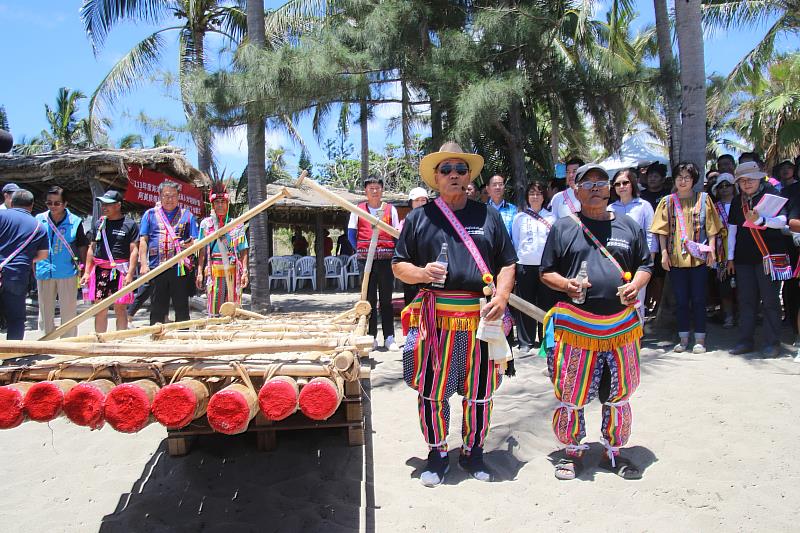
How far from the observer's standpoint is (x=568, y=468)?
319 centimetres

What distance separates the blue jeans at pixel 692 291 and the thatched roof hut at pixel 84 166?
382 inches

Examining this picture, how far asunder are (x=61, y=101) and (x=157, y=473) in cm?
2994

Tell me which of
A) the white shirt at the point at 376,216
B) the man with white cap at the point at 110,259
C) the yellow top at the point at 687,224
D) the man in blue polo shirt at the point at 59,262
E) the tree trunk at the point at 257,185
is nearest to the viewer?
the yellow top at the point at 687,224

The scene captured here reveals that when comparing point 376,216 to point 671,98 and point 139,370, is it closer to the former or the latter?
point 139,370

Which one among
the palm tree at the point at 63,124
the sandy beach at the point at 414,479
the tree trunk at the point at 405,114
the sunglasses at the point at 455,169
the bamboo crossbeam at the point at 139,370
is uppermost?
the palm tree at the point at 63,124

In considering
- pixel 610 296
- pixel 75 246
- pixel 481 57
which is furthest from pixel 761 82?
pixel 75 246

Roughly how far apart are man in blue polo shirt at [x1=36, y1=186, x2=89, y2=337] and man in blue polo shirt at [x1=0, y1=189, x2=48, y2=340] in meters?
0.94

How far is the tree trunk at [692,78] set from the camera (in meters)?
6.75

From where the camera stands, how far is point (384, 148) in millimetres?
31109

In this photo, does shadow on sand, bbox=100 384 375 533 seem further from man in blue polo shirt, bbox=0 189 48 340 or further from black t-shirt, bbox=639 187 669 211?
black t-shirt, bbox=639 187 669 211

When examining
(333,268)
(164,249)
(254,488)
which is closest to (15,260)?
(164,249)

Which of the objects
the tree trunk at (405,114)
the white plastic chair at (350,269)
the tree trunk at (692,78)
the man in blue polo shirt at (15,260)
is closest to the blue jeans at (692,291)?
the tree trunk at (692,78)

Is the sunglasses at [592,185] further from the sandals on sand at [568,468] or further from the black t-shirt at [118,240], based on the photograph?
the black t-shirt at [118,240]

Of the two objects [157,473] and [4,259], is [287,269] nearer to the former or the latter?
[4,259]
